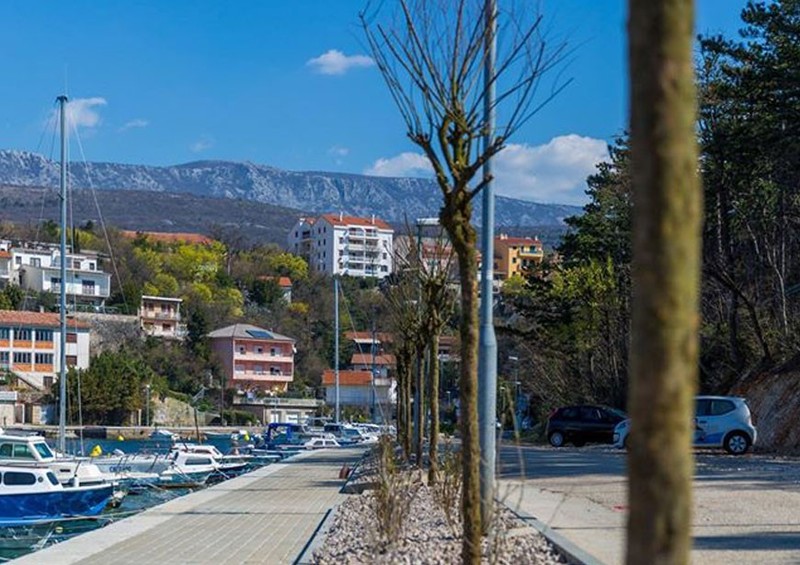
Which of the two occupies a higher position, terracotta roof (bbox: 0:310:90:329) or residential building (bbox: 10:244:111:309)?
residential building (bbox: 10:244:111:309)

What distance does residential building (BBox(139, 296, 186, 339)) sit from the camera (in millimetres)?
124438

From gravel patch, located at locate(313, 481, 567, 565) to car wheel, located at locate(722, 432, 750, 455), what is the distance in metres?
18.4

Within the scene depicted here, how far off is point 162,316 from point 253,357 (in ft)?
55.9

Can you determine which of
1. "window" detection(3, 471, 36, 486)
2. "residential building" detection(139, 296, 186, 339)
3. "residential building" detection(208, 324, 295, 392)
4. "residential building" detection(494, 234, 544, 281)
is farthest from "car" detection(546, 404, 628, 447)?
"residential building" detection(494, 234, 544, 281)

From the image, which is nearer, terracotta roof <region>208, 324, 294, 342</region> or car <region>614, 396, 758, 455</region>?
car <region>614, 396, 758, 455</region>

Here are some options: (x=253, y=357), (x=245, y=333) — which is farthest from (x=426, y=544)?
(x=245, y=333)

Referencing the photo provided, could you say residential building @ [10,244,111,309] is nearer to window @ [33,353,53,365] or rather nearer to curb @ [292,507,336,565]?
window @ [33,353,53,365]

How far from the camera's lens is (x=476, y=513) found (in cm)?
913

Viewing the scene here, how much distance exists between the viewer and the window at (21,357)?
317 ft

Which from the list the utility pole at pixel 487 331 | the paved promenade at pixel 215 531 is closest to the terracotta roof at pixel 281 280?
the paved promenade at pixel 215 531

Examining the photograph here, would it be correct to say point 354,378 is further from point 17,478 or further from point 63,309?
point 17,478

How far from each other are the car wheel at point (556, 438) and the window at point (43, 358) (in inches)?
2479

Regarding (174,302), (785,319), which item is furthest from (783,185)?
(174,302)

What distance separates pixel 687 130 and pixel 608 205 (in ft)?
184
